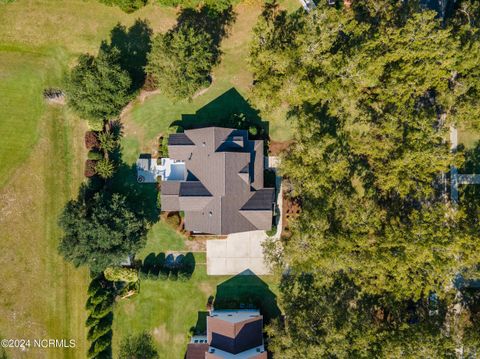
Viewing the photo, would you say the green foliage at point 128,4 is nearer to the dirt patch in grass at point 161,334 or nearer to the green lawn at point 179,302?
the green lawn at point 179,302

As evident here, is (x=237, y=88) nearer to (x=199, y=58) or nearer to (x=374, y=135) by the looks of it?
(x=199, y=58)

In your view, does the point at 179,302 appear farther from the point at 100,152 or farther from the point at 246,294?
the point at 100,152

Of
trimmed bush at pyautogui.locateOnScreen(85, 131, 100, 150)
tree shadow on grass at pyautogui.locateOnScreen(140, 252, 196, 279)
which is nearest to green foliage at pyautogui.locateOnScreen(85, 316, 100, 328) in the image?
tree shadow on grass at pyautogui.locateOnScreen(140, 252, 196, 279)

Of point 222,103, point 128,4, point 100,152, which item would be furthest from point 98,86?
→ point 222,103

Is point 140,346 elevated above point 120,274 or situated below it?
below

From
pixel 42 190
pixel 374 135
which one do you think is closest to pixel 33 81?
pixel 42 190

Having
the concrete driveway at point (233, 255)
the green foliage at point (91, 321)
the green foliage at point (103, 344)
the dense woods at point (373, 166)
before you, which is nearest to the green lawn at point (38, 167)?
the green foliage at point (91, 321)
